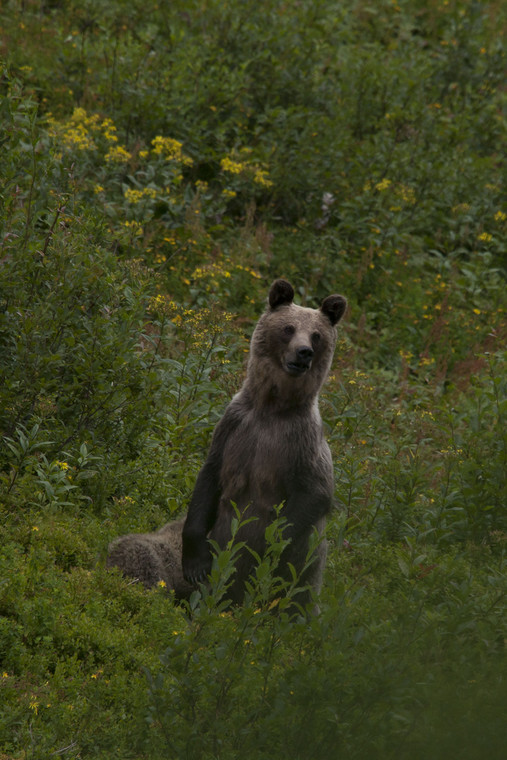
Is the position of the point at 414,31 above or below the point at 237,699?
above

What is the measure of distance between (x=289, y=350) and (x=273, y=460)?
2.44 feet

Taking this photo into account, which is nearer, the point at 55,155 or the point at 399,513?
the point at 399,513

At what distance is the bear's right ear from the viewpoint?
20.8 ft

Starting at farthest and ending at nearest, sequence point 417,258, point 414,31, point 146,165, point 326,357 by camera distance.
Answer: point 414,31
point 417,258
point 146,165
point 326,357

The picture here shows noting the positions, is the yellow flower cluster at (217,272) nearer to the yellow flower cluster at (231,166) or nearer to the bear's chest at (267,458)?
the yellow flower cluster at (231,166)

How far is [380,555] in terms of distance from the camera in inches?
254

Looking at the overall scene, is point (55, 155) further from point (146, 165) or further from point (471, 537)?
point (471, 537)

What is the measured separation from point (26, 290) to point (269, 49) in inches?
310

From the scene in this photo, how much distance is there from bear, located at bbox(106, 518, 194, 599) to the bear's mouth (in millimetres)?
1562

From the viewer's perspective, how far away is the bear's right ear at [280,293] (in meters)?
6.35

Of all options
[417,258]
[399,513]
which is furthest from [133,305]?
[417,258]

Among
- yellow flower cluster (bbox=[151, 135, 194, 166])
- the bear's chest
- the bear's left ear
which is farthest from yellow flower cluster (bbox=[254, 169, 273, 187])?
the bear's chest

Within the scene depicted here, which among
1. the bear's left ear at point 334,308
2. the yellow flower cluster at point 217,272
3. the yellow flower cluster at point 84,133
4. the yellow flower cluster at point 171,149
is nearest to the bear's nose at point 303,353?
the bear's left ear at point 334,308

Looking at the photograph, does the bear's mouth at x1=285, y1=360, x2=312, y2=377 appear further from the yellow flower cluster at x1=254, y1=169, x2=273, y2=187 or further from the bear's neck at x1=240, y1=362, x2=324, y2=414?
the yellow flower cluster at x1=254, y1=169, x2=273, y2=187
